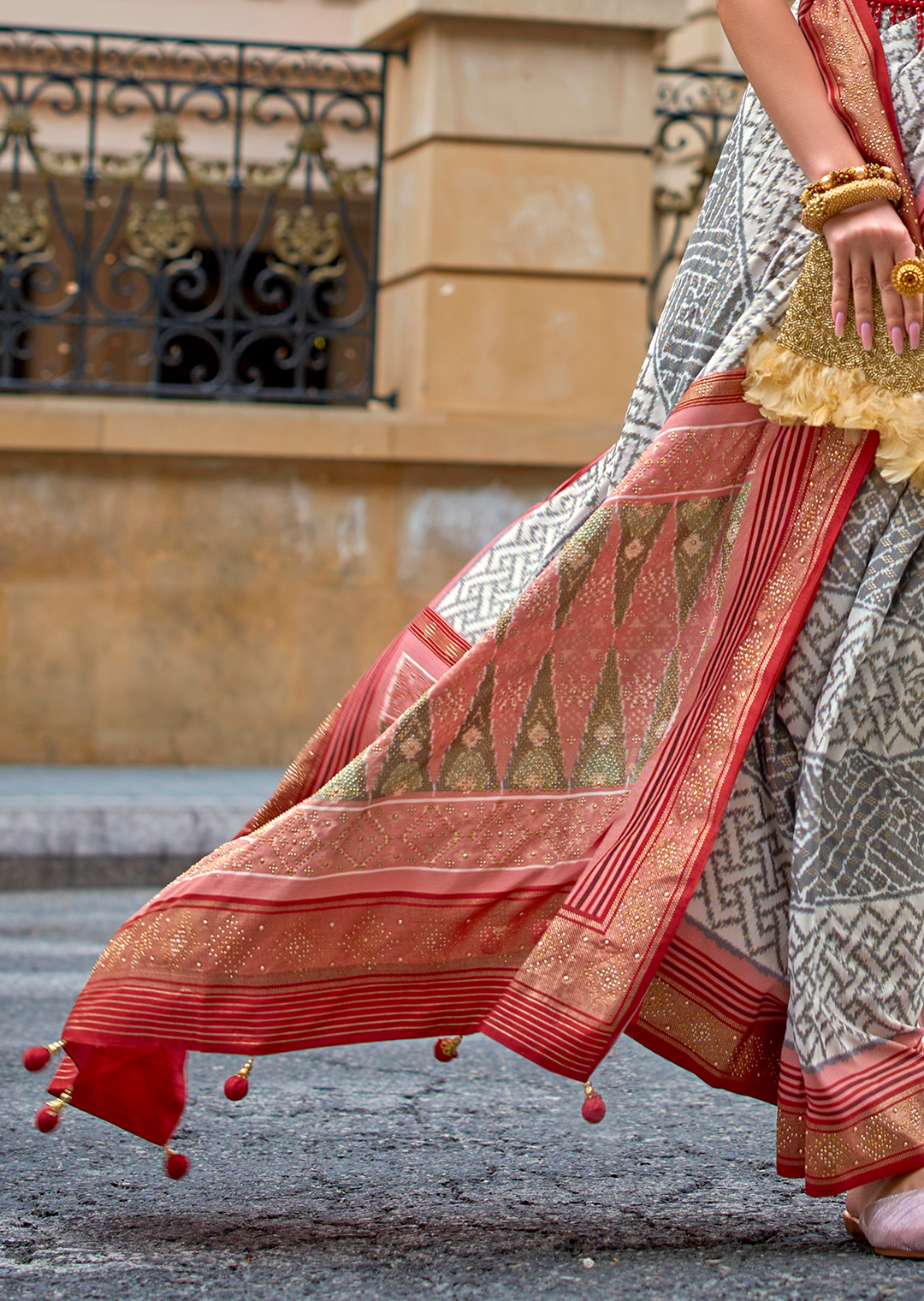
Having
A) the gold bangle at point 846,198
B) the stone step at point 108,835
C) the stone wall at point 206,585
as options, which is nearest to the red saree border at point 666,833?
the gold bangle at point 846,198

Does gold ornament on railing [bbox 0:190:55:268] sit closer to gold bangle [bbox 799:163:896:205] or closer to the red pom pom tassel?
gold bangle [bbox 799:163:896:205]

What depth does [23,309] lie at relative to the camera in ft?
25.1

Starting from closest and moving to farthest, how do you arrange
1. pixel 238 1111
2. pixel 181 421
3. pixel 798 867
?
pixel 798 867
pixel 238 1111
pixel 181 421

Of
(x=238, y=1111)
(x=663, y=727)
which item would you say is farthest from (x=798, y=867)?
(x=238, y=1111)

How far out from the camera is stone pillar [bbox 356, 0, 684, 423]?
7.43 m

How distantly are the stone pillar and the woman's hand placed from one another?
5.50 metres

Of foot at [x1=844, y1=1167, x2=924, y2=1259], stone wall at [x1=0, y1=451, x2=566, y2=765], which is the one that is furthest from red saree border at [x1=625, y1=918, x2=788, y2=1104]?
stone wall at [x1=0, y1=451, x2=566, y2=765]

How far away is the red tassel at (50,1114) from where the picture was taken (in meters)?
1.91

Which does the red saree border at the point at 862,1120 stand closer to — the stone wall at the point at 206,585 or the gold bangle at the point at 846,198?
the gold bangle at the point at 846,198

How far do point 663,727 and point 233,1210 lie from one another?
2.56 feet

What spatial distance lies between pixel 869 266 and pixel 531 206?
569 cm

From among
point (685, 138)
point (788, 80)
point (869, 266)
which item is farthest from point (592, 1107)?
point (685, 138)

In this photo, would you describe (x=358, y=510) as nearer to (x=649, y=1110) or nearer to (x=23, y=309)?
(x=23, y=309)

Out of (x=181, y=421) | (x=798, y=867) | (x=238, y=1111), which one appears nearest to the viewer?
(x=798, y=867)
